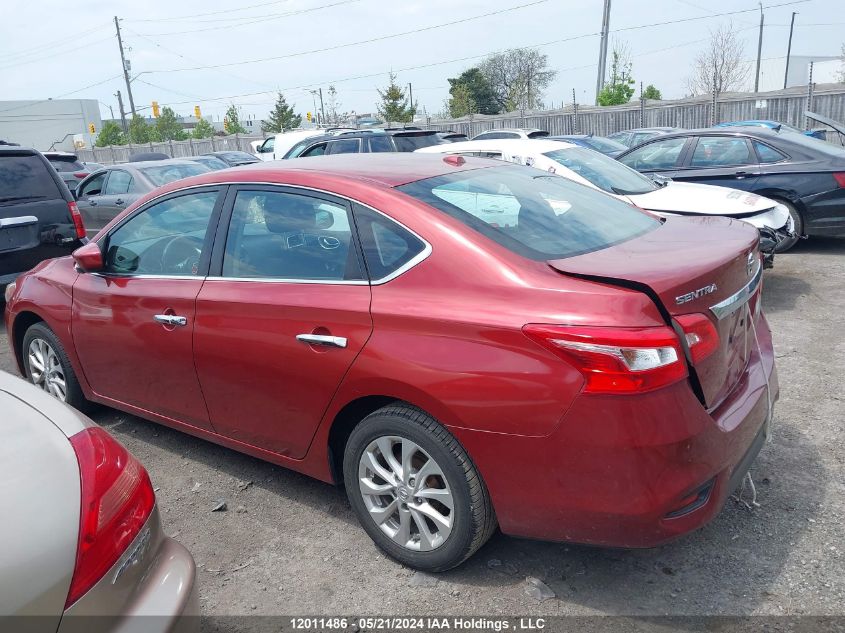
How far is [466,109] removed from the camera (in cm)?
5066

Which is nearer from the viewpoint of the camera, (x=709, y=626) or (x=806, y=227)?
(x=709, y=626)

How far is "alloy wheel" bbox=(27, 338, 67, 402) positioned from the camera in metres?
4.67

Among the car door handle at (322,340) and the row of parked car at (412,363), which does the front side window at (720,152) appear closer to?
the row of parked car at (412,363)

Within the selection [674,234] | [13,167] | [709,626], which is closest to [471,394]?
[709,626]

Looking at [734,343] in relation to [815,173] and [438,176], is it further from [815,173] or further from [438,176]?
[815,173]

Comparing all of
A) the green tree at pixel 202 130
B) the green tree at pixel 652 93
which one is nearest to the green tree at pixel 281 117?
the green tree at pixel 202 130

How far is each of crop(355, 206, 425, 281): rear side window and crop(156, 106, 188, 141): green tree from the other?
62687 mm

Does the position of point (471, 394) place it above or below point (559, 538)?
above

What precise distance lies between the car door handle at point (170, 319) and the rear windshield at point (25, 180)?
15.2 ft

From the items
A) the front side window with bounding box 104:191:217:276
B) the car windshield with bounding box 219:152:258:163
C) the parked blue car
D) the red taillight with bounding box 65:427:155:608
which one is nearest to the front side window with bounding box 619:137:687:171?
the parked blue car

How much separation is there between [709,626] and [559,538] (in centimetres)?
62

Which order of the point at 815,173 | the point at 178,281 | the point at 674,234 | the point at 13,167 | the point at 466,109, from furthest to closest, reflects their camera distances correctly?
the point at 466,109
the point at 815,173
the point at 13,167
the point at 178,281
the point at 674,234

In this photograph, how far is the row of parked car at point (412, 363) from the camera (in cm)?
213

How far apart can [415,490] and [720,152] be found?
7769mm
